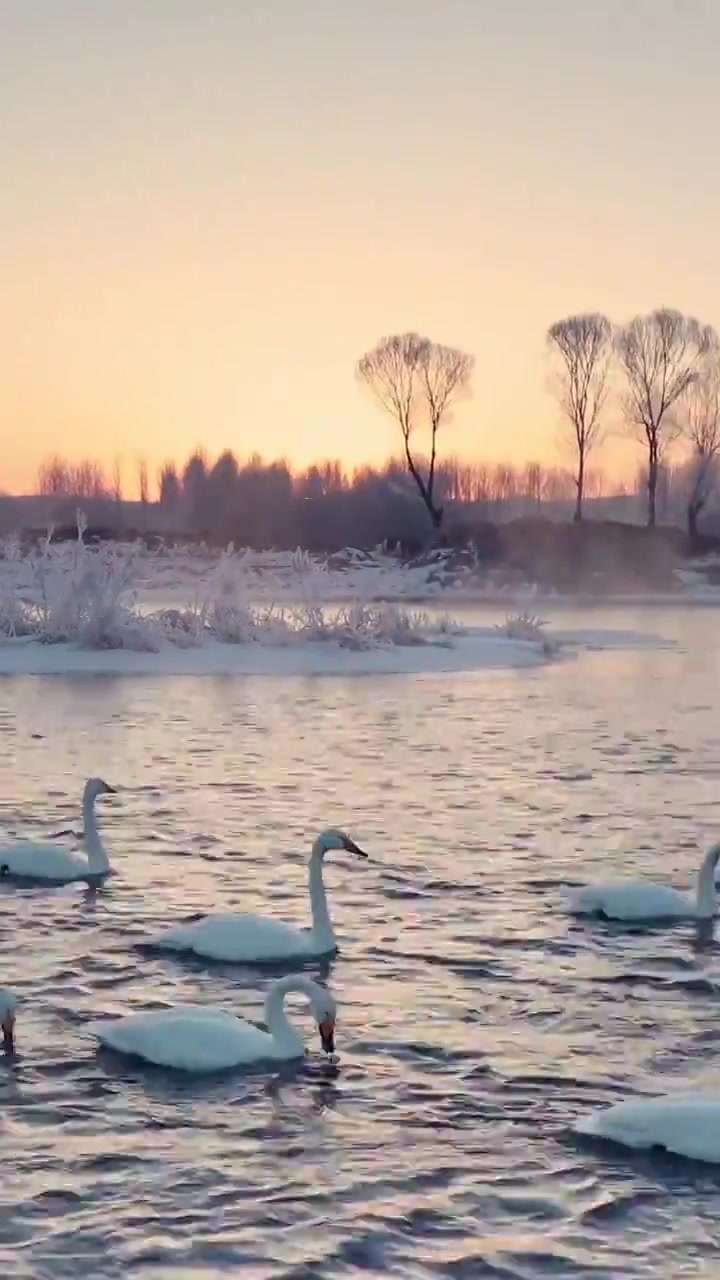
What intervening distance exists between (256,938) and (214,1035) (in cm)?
167

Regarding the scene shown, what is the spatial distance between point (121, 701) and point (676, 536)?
45532mm

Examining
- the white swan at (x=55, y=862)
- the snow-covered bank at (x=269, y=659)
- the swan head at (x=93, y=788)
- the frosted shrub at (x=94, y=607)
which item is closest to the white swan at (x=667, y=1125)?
the white swan at (x=55, y=862)

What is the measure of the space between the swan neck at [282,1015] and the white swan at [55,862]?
3.76m

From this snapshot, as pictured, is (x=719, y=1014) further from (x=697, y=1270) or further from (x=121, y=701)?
(x=121, y=701)

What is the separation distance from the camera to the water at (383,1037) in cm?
577

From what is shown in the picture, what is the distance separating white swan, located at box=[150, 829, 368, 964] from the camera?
8.88 meters

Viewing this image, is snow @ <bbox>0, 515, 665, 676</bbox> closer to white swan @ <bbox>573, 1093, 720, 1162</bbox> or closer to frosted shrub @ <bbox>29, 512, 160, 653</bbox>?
frosted shrub @ <bbox>29, 512, 160, 653</bbox>

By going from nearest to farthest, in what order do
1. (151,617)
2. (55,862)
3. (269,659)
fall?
(55,862), (269,659), (151,617)

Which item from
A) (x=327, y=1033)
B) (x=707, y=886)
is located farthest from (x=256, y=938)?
(x=707, y=886)

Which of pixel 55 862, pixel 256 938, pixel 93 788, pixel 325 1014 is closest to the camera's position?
pixel 325 1014

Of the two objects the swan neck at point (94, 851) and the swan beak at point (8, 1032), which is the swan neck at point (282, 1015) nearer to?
the swan beak at point (8, 1032)

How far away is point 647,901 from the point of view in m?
9.80

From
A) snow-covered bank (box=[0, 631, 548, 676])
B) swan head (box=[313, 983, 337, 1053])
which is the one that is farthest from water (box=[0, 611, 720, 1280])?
snow-covered bank (box=[0, 631, 548, 676])

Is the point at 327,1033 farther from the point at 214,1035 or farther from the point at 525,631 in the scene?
the point at 525,631
